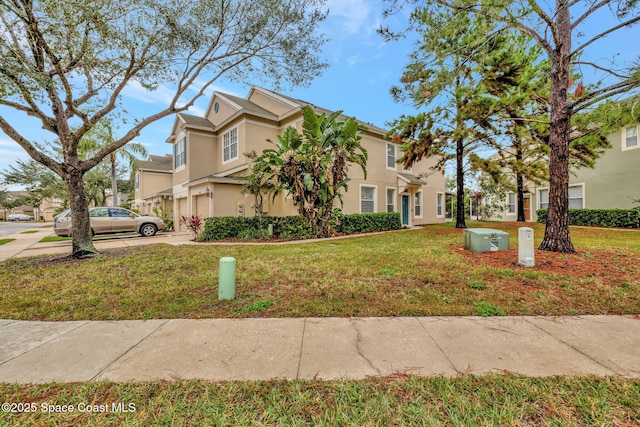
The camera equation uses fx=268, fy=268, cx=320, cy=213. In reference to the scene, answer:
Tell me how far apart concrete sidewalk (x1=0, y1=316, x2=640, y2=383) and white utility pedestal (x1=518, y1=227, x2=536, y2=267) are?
2423 millimetres

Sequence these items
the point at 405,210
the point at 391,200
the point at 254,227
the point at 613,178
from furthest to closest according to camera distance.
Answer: the point at 405,210
the point at 391,200
the point at 613,178
the point at 254,227

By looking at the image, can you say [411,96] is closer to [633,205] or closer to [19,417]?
[19,417]

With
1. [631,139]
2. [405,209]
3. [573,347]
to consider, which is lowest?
[573,347]

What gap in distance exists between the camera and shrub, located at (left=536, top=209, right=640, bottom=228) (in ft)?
45.7

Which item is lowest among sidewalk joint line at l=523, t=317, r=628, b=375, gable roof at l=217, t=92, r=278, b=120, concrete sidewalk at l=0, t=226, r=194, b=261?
sidewalk joint line at l=523, t=317, r=628, b=375

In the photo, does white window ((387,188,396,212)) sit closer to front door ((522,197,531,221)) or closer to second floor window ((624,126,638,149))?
front door ((522,197,531,221))

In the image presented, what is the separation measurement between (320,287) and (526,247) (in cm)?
471

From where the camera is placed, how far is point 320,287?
4.81m

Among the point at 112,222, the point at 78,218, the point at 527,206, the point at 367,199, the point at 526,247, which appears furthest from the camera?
the point at 527,206

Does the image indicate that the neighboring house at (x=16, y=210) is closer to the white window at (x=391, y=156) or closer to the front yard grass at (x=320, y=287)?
the front yard grass at (x=320, y=287)

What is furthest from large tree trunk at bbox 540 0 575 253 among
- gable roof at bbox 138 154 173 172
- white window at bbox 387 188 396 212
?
gable roof at bbox 138 154 173 172

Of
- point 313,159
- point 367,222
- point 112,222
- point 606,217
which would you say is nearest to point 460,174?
point 367,222

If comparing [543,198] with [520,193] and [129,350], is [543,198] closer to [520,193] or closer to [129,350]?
[520,193]

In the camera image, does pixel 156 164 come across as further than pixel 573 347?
Yes
